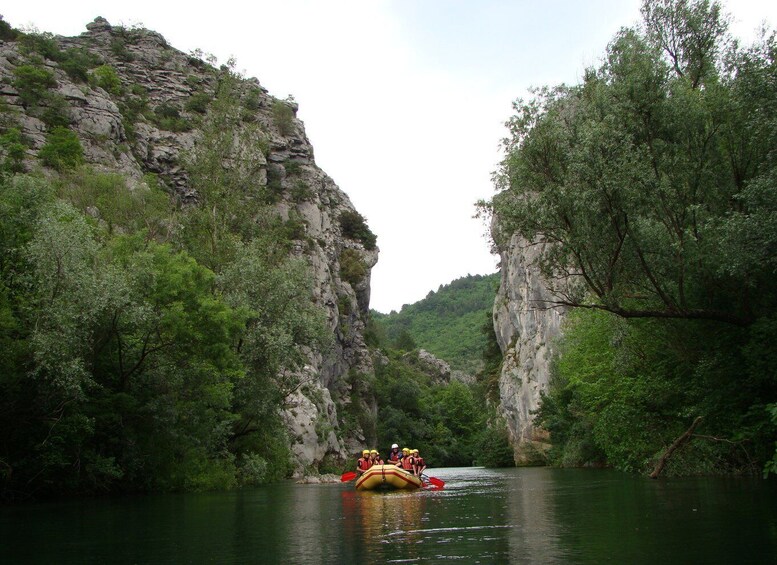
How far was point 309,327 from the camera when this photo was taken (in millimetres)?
31859

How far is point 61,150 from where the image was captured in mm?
47156

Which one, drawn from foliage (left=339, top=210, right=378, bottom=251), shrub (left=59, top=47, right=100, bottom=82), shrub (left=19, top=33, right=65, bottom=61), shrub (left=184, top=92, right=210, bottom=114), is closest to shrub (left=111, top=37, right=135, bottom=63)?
shrub (left=59, top=47, right=100, bottom=82)

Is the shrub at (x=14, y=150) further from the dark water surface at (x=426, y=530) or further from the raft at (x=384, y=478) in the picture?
the raft at (x=384, y=478)

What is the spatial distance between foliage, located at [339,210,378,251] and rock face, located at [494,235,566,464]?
15757 millimetres

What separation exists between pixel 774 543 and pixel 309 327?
24.4 meters

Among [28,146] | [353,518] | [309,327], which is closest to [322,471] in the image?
[309,327]

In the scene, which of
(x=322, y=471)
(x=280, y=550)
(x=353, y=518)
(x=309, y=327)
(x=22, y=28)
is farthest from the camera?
(x=22, y=28)

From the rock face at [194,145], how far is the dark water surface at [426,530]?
2784 centimetres

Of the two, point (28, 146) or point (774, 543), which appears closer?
point (774, 543)

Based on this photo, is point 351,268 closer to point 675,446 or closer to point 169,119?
point 169,119

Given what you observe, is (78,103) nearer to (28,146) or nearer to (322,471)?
(28,146)

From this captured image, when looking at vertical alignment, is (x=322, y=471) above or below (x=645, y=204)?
below

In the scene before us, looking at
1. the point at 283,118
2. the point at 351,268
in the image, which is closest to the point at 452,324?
the point at 351,268

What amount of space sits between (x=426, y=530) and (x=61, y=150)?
43269mm
